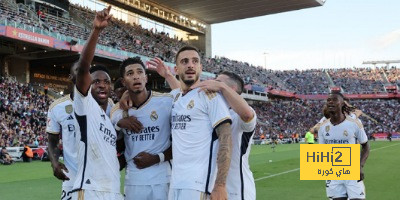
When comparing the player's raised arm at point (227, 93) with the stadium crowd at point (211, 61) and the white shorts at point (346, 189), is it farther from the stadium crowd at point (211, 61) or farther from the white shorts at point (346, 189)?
the stadium crowd at point (211, 61)

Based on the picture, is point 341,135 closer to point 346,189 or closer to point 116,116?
point 346,189

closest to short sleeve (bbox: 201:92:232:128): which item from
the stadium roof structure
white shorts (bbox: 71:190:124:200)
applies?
white shorts (bbox: 71:190:124:200)

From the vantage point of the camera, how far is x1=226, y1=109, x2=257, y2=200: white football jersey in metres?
4.52

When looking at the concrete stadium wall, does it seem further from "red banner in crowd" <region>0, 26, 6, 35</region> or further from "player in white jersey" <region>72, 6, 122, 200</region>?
"player in white jersey" <region>72, 6, 122, 200</region>

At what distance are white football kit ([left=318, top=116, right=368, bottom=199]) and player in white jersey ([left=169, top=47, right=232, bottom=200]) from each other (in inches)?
164

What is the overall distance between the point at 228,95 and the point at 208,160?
1.97 ft

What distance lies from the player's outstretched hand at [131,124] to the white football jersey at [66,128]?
2.31 ft

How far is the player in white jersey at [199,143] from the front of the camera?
3861 mm

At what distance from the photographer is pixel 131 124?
4469mm

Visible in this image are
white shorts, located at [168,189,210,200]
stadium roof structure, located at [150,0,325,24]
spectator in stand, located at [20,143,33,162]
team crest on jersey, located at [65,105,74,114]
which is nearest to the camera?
white shorts, located at [168,189,210,200]

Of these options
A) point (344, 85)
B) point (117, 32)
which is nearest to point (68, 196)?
point (117, 32)

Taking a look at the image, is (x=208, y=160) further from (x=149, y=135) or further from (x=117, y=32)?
(x=117, y=32)

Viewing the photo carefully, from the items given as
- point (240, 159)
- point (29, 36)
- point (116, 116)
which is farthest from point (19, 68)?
point (240, 159)

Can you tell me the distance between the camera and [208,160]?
3949 mm
